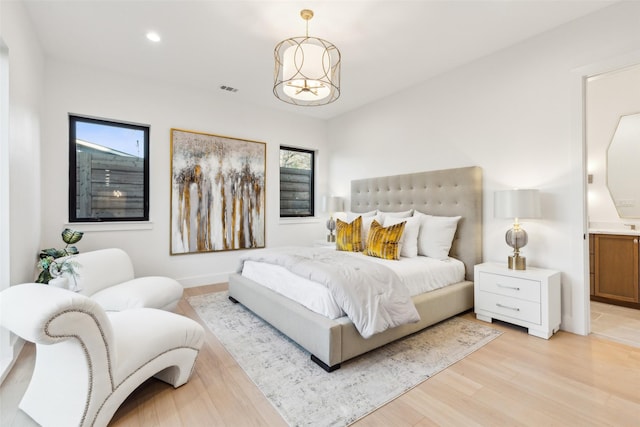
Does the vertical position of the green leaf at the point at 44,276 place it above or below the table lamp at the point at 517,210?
below

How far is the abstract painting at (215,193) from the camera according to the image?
13.0ft

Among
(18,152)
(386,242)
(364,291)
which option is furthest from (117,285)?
(386,242)

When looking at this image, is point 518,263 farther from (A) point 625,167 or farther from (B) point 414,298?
(A) point 625,167

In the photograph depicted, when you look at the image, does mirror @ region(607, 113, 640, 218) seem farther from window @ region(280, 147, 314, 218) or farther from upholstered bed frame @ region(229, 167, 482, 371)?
window @ region(280, 147, 314, 218)

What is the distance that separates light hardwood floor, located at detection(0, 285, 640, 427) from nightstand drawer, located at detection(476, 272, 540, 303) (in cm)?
46

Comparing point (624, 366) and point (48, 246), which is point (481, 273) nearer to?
point (624, 366)

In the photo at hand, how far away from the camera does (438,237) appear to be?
10.6ft

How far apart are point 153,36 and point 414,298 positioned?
3.44 m

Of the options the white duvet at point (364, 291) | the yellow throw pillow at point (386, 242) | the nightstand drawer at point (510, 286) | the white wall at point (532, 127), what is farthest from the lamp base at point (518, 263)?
the white duvet at point (364, 291)

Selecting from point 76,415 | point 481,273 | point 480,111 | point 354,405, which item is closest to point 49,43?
point 76,415

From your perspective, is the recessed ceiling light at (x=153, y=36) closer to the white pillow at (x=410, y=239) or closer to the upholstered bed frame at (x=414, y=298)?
the upholstered bed frame at (x=414, y=298)

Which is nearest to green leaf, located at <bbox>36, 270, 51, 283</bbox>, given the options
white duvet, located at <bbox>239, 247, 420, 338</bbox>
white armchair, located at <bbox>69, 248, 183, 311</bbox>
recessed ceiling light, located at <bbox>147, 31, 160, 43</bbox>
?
white armchair, located at <bbox>69, 248, 183, 311</bbox>

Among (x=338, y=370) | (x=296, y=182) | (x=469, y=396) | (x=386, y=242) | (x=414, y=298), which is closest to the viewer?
(x=469, y=396)

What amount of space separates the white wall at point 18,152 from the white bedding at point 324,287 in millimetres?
1843
